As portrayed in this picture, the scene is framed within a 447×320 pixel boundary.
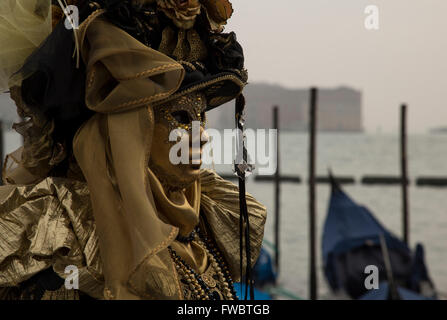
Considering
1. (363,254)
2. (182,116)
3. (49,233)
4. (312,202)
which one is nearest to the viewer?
(49,233)

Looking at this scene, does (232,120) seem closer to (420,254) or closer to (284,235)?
(420,254)

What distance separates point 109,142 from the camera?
4.61 ft

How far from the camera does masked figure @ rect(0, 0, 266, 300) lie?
1.34 metres

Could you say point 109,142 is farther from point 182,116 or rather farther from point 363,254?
point 363,254

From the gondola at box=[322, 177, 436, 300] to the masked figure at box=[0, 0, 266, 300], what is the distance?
6.54 metres

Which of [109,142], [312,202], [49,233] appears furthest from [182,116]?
[312,202]

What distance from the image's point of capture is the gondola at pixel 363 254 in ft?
25.5

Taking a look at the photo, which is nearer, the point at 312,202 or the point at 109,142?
the point at 109,142

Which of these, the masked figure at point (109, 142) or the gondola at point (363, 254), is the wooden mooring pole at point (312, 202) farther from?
the masked figure at point (109, 142)

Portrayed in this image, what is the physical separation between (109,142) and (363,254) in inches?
274

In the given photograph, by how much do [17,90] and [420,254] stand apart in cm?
722

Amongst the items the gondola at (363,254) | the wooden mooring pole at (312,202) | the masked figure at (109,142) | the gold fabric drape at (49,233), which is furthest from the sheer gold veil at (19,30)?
the wooden mooring pole at (312,202)

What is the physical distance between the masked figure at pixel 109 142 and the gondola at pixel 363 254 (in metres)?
6.54

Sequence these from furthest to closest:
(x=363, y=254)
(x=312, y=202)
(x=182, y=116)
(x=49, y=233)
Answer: (x=312, y=202) < (x=363, y=254) < (x=182, y=116) < (x=49, y=233)
